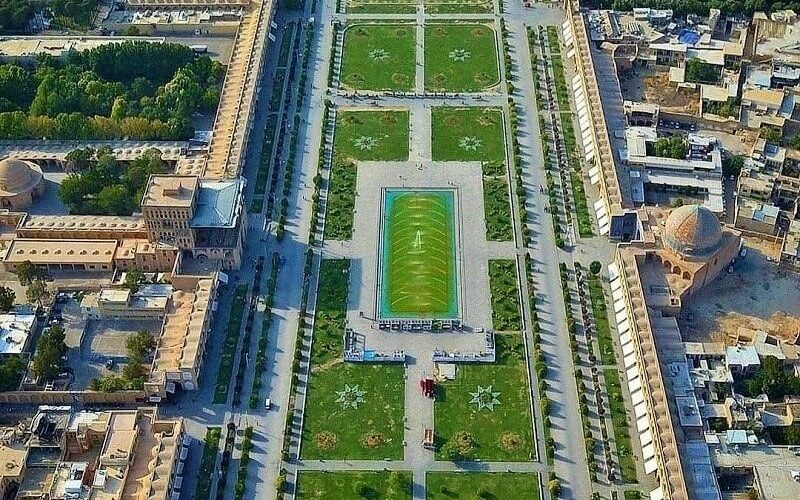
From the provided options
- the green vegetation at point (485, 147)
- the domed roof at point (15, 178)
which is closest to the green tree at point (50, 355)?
the domed roof at point (15, 178)

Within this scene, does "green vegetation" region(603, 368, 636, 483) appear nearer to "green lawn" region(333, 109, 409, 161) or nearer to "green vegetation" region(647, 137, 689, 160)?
"green vegetation" region(647, 137, 689, 160)

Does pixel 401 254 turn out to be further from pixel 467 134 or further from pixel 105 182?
pixel 105 182

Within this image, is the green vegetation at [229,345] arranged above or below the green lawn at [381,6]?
below

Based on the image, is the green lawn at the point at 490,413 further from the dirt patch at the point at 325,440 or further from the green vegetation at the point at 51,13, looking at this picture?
the green vegetation at the point at 51,13

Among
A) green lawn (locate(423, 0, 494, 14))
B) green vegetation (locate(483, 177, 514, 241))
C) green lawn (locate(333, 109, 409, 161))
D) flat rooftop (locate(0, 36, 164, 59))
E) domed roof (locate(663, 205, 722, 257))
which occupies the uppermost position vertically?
green lawn (locate(423, 0, 494, 14))

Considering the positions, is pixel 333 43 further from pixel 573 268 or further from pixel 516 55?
pixel 573 268

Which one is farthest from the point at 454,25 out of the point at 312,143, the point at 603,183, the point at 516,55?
the point at 603,183

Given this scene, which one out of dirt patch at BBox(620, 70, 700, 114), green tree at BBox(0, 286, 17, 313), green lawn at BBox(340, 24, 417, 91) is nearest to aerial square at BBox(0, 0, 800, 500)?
dirt patch at BBox(620, 70, 700, 114)
